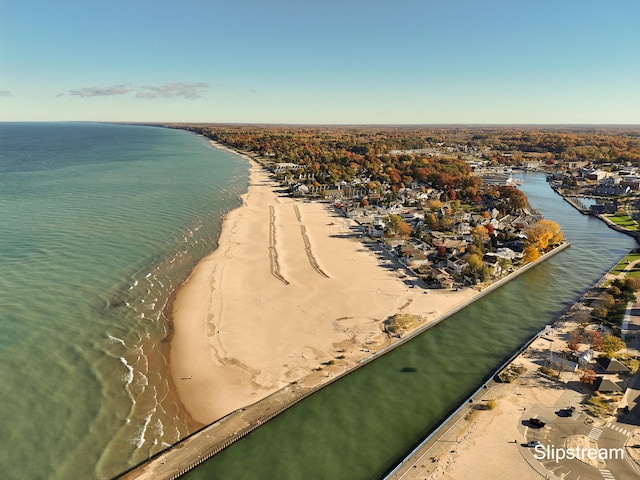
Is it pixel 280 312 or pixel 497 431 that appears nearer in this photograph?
pixel 497 431

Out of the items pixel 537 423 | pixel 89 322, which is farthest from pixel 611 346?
pixel 89 322

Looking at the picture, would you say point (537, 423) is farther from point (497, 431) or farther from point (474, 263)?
point (474, 263)

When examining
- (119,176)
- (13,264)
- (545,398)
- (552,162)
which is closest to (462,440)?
(545,398)

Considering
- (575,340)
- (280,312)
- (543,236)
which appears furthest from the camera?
(543,236)

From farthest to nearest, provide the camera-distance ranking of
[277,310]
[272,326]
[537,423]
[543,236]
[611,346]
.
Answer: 1. [543,236]
2. [277,310]
3. [272,326]
4. [611,346]
5. [537,423]

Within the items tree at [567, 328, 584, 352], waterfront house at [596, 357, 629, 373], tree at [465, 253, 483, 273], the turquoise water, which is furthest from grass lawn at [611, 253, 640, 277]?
the turquoise water
